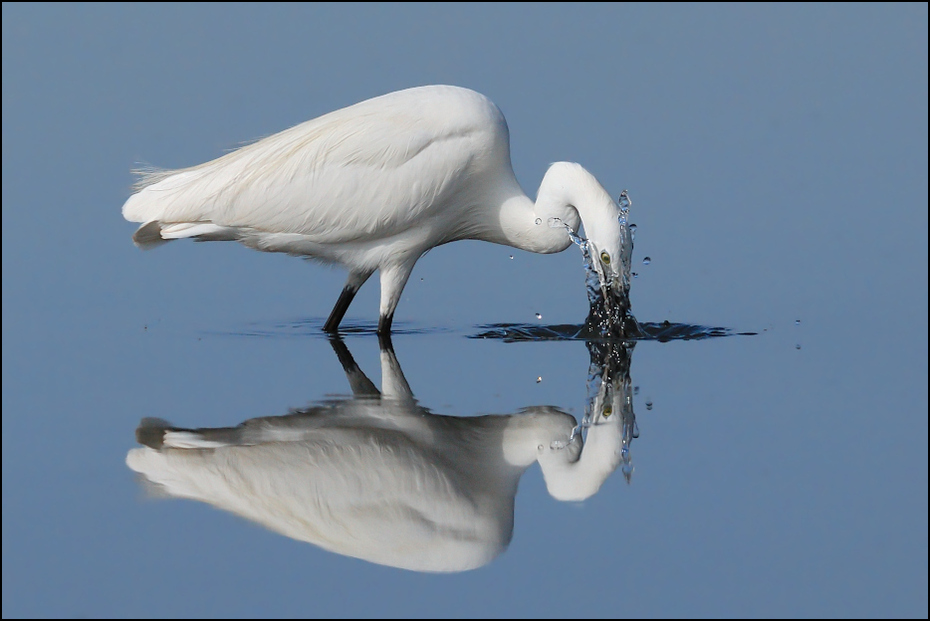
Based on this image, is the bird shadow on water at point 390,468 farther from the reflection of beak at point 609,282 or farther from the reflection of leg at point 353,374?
the reflection of beak at point 609,282

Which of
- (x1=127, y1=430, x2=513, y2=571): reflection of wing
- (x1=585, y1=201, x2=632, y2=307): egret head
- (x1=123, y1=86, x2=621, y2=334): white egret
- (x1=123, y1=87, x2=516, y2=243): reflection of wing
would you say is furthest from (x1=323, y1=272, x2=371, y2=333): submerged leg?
(x1=127, y1=430, x2=513, y2=571): reflection of wing

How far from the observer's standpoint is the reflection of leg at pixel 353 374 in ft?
23.1

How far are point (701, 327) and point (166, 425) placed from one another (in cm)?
442

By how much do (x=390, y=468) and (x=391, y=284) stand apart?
11.4 feet

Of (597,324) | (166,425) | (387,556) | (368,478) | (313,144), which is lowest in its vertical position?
(387,556)

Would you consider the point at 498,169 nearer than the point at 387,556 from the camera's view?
No

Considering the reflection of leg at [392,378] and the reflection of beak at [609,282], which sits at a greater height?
the reflection of beak at [609,282]

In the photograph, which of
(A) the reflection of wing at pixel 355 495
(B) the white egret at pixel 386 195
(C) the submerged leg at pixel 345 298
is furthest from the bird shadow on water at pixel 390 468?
(C) the submerged leg at pixel 345 298

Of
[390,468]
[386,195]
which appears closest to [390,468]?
A: [390,468]

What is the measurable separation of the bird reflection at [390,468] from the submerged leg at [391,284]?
2.17m

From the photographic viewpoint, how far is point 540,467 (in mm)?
5605

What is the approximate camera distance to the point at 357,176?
862 centimetres

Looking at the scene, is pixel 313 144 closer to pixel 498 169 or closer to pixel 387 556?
pixel 498 169

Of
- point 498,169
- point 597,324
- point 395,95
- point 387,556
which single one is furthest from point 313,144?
point 387,556
